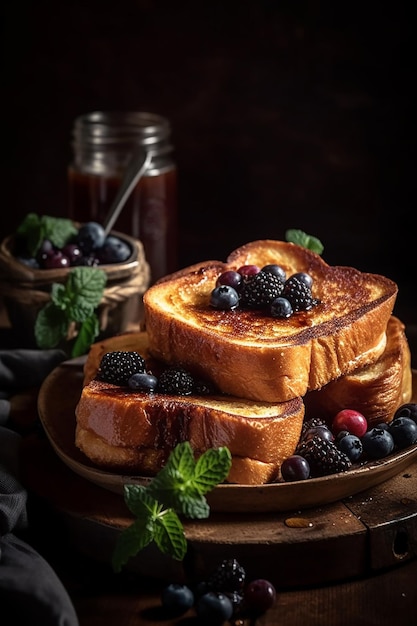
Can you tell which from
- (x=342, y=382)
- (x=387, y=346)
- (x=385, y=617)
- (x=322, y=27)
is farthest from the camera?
(x=322, y=27)

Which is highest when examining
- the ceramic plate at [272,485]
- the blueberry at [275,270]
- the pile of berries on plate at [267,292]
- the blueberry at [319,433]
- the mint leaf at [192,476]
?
the blueberry at [275,270]

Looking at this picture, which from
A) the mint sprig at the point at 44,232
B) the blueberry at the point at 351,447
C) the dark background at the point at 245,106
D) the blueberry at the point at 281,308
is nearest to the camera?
the blueberry at the point at 351,447

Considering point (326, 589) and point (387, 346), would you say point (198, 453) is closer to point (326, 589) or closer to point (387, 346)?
point (326, 589)

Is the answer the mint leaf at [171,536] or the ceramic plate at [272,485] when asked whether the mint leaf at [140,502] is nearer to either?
the mint leaf at [171,536]

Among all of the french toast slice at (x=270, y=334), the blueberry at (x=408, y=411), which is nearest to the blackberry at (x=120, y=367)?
the french toast slice at (x=270, y=334)

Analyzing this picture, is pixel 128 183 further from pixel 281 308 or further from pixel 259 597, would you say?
pixel 259 597

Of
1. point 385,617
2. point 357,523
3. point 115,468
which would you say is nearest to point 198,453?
point 115,468
